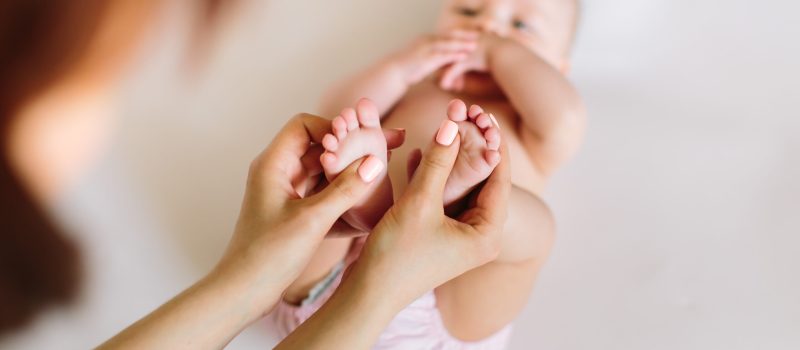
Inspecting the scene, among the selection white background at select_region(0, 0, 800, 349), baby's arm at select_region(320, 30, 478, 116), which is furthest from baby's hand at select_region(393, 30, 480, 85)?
white background at select_region(0, 0, 800, 349)

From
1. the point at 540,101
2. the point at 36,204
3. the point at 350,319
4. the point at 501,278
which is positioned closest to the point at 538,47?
the point at 540,101

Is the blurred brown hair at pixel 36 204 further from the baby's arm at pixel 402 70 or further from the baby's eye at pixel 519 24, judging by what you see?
the baby's eye at pixel 519 24

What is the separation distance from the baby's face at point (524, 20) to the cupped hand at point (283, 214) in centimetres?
53

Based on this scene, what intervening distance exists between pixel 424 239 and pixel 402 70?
19.6 inches

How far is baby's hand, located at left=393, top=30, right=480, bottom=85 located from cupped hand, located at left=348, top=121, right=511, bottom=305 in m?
0.43

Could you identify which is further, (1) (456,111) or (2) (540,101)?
(2) (540,101)

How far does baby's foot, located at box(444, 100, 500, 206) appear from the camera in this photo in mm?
672

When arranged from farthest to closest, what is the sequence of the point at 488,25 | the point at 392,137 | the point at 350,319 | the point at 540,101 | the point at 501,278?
1. the point at 488,25
2. the point at 540,101
3. the point at 501,278
4. the point at 392,137
5. the point at 350,319

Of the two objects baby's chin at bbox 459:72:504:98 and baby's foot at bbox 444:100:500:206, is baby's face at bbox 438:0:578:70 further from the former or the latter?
baby's foot at bbox 444:100:500:206

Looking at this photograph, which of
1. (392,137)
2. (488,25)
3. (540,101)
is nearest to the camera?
(392,137)

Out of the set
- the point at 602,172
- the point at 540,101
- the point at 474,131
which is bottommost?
the point at 602,172

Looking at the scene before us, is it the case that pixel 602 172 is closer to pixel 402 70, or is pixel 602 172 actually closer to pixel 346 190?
pixel 402 70

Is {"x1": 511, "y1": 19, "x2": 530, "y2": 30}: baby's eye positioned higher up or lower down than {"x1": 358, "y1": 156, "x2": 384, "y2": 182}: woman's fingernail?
lower down

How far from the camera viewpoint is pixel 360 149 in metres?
0.66
